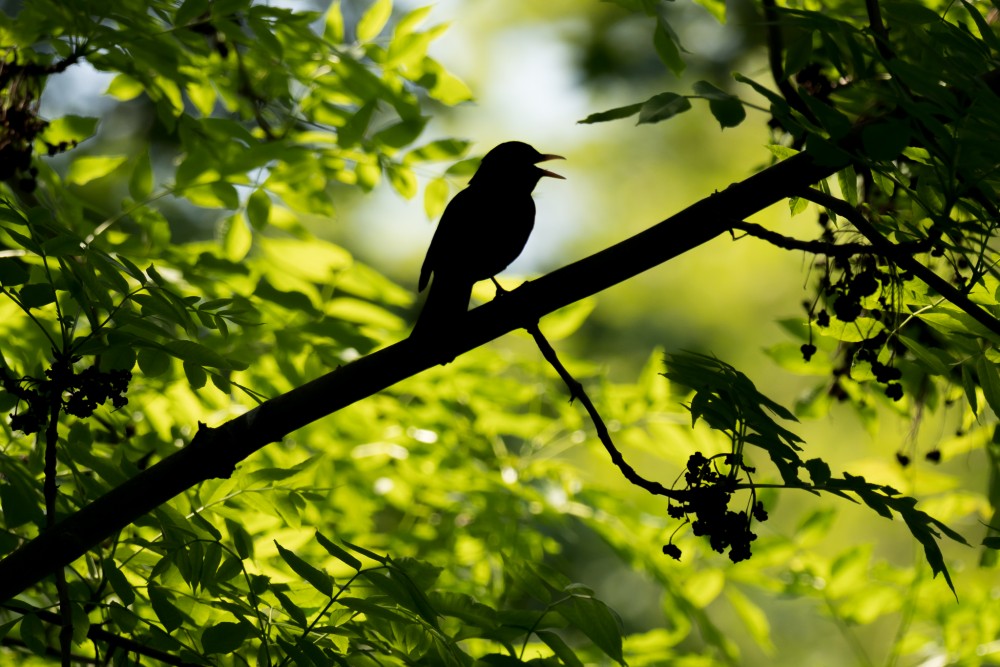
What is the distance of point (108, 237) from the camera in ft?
8.67

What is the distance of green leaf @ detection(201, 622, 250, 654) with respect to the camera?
169 cm

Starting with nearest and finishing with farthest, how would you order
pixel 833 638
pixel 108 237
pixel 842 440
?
pixel 108 237
pixel 842 440
pixel 833 638

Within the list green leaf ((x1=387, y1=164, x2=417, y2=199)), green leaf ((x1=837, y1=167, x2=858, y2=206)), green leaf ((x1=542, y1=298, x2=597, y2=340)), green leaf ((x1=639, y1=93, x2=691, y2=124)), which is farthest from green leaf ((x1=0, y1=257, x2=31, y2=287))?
green leaf ((x1=542, y1=298, x2=597, y2=340))

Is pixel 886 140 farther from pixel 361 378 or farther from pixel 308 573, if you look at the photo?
pixel 308 573

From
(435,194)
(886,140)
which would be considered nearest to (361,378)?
(886,140)

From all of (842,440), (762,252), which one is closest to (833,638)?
(842,440)

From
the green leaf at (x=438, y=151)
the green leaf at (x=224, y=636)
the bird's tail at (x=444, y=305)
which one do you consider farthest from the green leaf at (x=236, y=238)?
the green leaf at (x=224, y=636)

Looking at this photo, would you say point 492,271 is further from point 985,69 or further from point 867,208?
point 985,69

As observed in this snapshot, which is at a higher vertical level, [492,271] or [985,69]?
[492,271]

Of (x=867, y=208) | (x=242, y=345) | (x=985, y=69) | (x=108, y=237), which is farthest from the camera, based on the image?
(x=242, y=345)

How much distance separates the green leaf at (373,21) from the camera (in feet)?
9.96

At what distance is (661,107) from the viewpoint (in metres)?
1.73

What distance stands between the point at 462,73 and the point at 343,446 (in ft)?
32.7

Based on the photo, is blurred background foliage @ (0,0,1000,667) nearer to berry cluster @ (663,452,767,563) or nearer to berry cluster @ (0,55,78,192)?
berry cluster @ (0,55,78,192)
